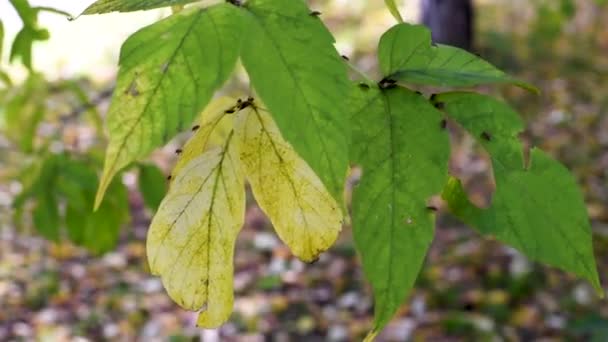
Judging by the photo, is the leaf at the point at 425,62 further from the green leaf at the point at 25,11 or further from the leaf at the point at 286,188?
the green leaf at the point at 25,11

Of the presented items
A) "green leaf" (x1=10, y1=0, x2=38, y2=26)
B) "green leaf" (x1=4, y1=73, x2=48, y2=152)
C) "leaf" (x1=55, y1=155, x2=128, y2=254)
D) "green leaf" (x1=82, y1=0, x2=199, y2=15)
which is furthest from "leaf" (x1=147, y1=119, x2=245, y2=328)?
"green leaf" (x1=4, y1=73, x2=48, y2=152)

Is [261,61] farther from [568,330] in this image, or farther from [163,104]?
[568,330]

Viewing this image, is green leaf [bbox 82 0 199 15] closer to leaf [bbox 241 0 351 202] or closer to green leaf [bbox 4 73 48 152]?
leaf [bbox 241 0 351 202]

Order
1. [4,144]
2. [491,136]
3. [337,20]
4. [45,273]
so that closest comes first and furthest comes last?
1. [491,136]
2. [45,273]
3. [4,144]
4. [337,20]

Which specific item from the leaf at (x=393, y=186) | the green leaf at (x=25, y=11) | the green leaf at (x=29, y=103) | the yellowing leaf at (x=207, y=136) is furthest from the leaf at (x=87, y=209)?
the leaf at (x=393, y=186)

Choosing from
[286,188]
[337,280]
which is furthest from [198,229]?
[337,280]

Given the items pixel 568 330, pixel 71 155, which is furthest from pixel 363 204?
pixel 568 330

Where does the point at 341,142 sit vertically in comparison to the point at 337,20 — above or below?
above
